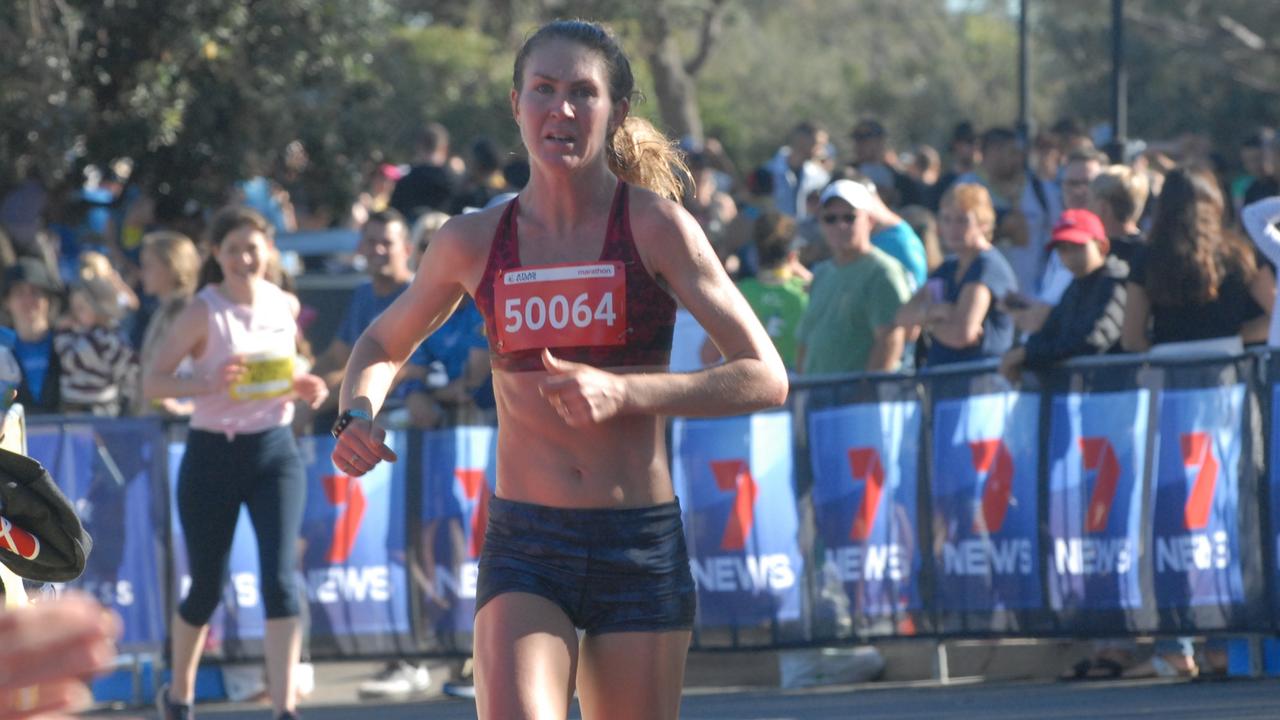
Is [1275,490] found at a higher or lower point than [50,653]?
higher

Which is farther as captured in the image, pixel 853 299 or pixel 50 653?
pixel 853 299

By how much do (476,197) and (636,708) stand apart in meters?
9.04

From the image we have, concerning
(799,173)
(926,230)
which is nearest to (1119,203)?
(926,230)

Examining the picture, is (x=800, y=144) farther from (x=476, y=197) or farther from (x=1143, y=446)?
(x=1143, y=446)

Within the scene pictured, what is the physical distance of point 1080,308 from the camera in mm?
8352

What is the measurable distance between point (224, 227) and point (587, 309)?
4069 millimetres

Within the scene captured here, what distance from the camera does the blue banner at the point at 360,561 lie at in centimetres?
898

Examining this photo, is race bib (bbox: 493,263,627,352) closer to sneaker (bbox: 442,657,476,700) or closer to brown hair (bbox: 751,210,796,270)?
sneaker (bbox: 442,657,476,700)

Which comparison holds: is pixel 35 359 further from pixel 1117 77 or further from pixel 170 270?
pixel 1117 77

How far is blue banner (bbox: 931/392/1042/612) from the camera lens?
27.5 ft

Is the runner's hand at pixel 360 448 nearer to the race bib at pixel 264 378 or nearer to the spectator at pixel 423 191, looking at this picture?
the race bib at pixel 264 378

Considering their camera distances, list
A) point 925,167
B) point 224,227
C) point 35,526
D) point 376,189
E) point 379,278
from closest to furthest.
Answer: point 35,526 < point 224,227 < point 379,278 < point 925,167 < point 376,189

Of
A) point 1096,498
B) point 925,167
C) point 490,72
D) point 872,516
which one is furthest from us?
point 490,72

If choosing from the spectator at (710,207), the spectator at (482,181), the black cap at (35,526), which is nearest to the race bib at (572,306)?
the black cap at (35,526)
